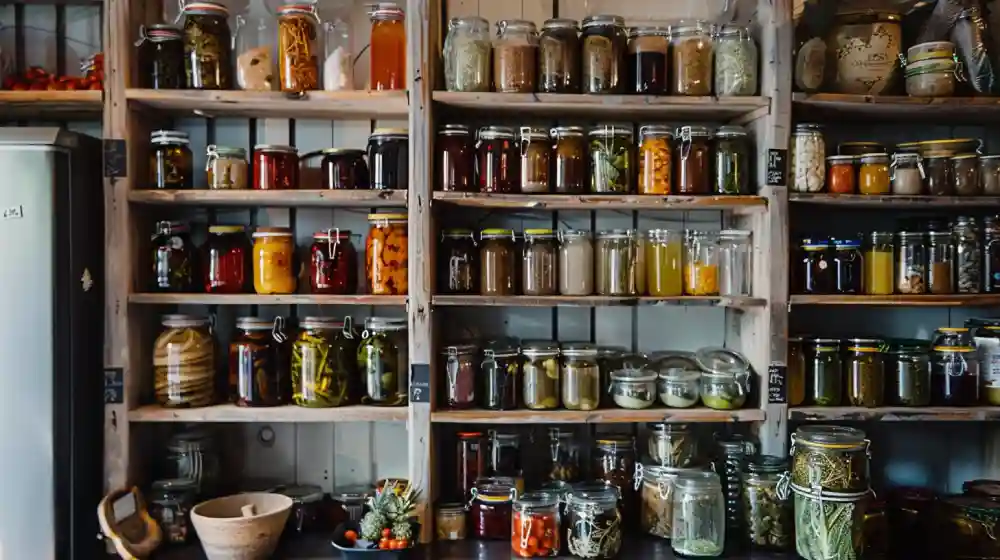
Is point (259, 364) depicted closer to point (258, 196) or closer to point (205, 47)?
point (258, 196)

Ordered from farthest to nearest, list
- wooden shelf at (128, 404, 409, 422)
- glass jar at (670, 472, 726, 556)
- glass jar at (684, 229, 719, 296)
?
1. glass jar at (684, 229, 719, 296)
2. wooden shelf at (128, 404, 409, 422)
3. glass jar at (670, 472, 726, 556)

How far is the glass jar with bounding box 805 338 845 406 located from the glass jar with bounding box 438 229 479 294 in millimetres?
938

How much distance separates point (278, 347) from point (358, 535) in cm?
55

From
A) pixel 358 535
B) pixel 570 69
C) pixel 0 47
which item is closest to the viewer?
pixel 358 535

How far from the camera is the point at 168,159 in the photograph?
2211 mm

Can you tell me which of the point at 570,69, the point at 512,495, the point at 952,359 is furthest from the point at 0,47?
the point at 952,359

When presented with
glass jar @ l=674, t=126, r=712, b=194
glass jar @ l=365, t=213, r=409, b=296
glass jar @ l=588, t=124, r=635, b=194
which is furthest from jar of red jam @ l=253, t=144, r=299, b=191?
glass jar @ l=674, t=126, r=712, b=194

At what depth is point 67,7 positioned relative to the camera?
2383mm

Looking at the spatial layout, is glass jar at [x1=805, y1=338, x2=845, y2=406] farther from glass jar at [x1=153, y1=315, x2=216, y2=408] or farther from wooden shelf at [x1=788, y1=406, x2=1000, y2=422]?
glass jar at [x1=153, y1=315, x2=216, y2=408]

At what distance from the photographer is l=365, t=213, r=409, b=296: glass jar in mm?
2191

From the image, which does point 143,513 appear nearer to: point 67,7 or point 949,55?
point 67,7

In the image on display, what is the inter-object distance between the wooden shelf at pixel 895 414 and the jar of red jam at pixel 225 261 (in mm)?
1513

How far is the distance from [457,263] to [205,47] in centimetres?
87

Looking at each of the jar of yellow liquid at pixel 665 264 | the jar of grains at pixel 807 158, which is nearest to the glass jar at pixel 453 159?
the jar of yellow liquid at pixel 665 264
